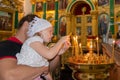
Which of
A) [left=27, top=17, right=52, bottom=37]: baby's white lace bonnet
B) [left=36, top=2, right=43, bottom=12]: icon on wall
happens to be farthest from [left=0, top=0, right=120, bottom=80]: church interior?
[left=27, top=17, right=52, bottom=37]: baby's white lace bonnet

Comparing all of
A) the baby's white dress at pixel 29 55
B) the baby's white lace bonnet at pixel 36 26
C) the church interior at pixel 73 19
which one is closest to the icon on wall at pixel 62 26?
the church interior at pixel 73 19

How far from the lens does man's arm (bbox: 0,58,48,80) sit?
1.64m

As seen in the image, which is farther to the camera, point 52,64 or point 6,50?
point 52,64

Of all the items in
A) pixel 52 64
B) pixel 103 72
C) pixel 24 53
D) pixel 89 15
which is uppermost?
pixel 89 15

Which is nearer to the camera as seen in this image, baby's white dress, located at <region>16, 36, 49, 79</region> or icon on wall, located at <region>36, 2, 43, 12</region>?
baby's white dress, located at <region>16, 36, 49, 79</region>


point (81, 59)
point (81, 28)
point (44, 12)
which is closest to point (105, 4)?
point (81, 28)

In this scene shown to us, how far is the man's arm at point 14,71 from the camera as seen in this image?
164 centimetres

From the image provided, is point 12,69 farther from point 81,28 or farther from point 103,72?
point 81,28

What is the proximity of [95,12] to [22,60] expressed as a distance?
425 inches

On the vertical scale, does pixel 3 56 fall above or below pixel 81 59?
above

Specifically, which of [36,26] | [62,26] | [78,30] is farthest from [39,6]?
[36,26]

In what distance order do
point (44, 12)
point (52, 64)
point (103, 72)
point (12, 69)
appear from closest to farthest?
1. point (12, 69)
2. point (52, 64)
3. point (103, 72)
4. point (44, 12)

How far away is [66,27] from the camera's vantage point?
43.5 ft

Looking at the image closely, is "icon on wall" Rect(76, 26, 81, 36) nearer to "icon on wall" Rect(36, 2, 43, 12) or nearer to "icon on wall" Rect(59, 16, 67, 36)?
"icon on wall" Rect(59, 16, 67, 36)
